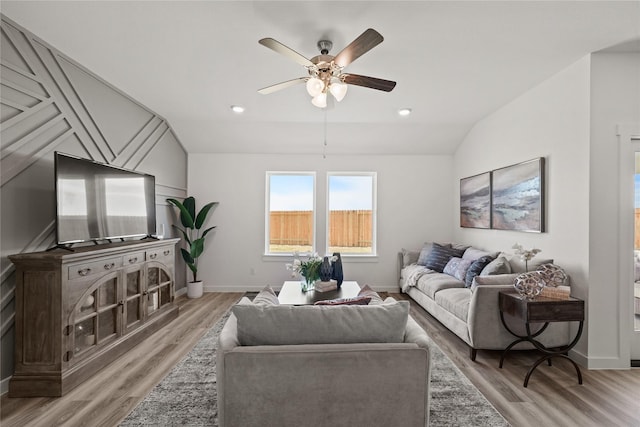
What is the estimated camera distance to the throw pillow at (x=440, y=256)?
4516 mm

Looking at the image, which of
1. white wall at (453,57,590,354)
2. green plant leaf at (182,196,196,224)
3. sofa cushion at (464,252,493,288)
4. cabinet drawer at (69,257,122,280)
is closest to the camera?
cabinet drawer at (69,257,122,280)

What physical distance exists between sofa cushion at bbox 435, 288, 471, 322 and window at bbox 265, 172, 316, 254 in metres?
2.54

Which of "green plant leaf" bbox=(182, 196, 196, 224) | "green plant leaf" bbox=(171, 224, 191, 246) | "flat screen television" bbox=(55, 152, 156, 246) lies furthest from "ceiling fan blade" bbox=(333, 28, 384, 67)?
"green plant leaf" bbox=(171, 224, 191, 246)

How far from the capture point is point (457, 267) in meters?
4.05

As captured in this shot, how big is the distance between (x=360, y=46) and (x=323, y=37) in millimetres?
526

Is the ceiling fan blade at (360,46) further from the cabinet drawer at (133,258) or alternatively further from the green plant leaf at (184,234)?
the green plant leaf at (184,234)

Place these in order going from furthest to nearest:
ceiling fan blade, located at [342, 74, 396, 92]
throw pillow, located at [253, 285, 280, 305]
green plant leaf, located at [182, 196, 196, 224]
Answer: green plant leaf, located at [182, 196, 196, 224] → ceiling fan blade, located at [342, 74, 396, 92] → throw pillow, located at [253, 285, 280, 305]

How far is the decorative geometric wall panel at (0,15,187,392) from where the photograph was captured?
2303mm

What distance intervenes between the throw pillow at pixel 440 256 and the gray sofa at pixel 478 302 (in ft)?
0.32

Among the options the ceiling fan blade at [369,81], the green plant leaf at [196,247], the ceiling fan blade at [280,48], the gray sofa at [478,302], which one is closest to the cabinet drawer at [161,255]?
the green plant leaf at [196,247]

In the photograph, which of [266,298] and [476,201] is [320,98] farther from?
[476,201]

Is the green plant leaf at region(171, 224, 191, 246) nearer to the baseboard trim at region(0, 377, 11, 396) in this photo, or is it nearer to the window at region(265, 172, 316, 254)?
the window at region(265, 172, 316, 254)

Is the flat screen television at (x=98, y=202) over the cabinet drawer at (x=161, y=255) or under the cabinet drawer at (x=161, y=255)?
over

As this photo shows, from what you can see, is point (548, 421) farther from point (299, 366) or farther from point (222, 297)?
point (222, 297)
